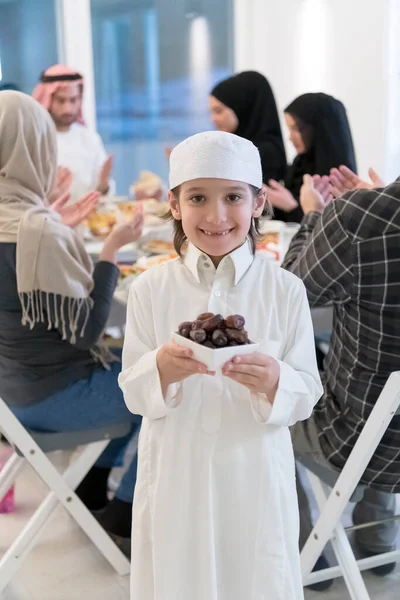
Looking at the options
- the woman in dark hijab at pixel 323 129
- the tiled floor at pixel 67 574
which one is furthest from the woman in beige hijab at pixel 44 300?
the woman in dark hijab at pixel 323 129

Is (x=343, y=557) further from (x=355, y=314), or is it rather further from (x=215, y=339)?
(x=215, y=339)

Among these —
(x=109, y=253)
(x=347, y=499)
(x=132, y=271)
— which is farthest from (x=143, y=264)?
(x=347, y=499)

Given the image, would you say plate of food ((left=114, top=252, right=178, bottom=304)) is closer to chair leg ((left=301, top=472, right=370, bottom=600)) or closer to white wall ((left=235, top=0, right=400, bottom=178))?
chair leg ((left=301, top=472, right=370, bottom=600))

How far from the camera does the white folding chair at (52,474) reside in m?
1.75

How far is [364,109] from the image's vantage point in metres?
4.84

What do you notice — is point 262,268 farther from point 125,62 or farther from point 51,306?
point 125,62

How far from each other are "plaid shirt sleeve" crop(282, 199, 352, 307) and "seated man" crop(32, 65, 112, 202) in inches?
83.4

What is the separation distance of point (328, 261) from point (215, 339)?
23.8 inches

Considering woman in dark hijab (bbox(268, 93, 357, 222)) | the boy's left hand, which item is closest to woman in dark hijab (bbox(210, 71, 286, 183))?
woman in dark hijab (bbox(268, 93, 357, 222))

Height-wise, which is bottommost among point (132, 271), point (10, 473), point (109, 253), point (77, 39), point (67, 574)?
point (67, 574)

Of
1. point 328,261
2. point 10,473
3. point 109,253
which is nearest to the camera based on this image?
point 328,261

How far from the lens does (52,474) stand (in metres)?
1.78

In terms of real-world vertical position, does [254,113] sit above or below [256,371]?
above

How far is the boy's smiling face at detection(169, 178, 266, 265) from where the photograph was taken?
114cm
